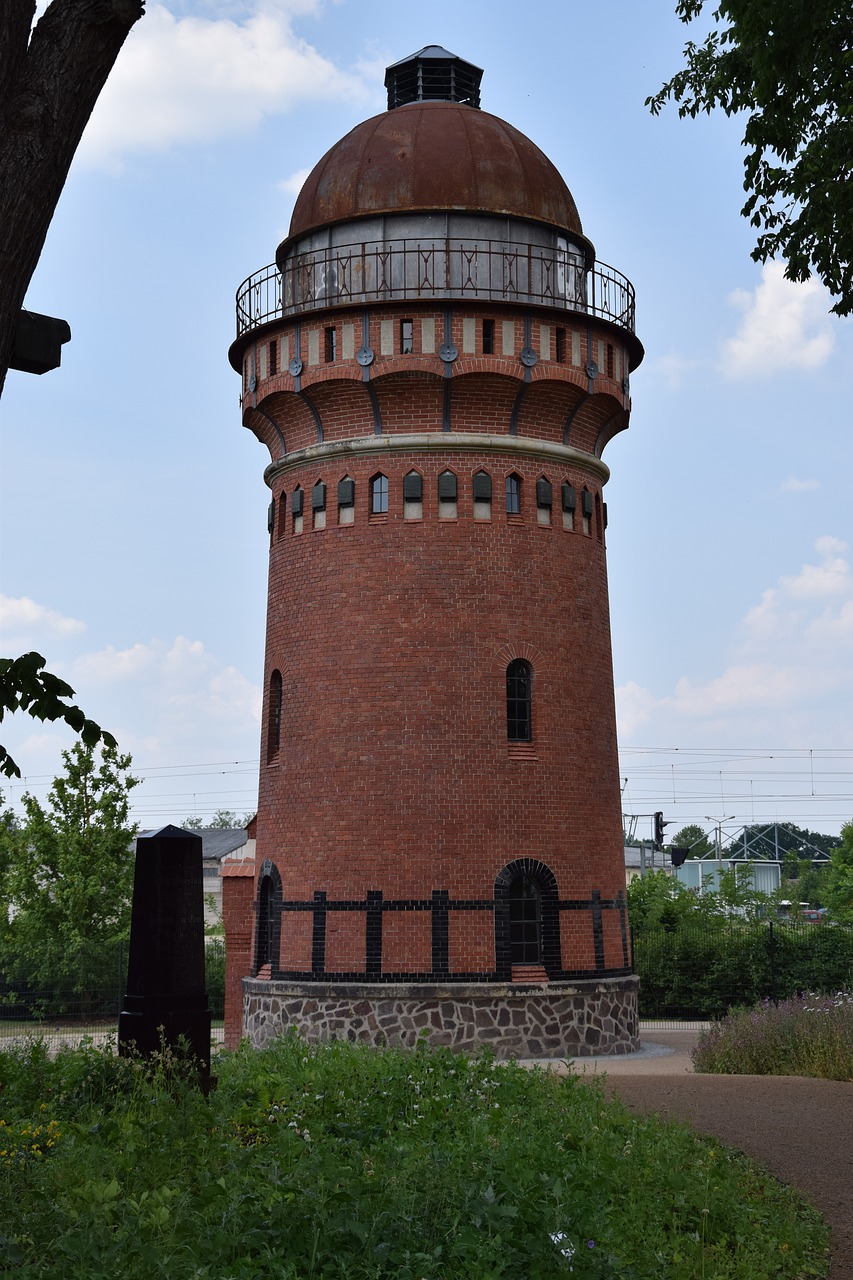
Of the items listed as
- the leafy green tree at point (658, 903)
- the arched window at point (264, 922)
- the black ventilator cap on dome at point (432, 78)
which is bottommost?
the arched window at point (264, 922)

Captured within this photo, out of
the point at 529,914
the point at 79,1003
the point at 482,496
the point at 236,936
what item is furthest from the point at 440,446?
the point at 79,1003

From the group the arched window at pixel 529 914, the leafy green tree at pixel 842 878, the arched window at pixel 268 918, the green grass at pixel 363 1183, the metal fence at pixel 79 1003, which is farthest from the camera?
the leafy green tree at pixel 842 878

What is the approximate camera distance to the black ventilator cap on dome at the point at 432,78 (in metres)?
26.2

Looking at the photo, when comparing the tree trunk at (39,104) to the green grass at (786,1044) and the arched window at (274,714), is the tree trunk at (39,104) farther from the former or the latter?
the arched window at (274,714)

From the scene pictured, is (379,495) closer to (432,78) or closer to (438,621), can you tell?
(438,621)

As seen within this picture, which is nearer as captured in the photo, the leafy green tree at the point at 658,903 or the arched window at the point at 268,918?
the arched window at the point at 268,918

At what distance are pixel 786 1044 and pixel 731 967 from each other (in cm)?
1195

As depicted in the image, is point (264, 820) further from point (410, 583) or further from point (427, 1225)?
point (427, 1225)

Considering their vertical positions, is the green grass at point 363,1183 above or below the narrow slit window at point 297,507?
below

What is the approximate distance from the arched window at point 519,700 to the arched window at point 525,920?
2169 millimetres

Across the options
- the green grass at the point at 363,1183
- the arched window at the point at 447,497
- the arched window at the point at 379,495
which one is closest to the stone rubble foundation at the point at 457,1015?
the arched window at the point at 447,497

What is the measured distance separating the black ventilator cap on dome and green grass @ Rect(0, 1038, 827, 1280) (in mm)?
19068

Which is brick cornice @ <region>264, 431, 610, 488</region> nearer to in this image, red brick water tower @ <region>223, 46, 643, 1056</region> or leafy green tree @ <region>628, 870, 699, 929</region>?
red brick water tower @ <region>223, 46, 643, 1056</region>

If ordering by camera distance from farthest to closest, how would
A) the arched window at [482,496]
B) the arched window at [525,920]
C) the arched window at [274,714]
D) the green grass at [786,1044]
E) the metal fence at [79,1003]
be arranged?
1. the metal fence at [79,1003]
2. the arched window at [274,714]
3. the arched window at [482,496]
4. the arched window at [525,920]
5. the green grass at [786,1044]
